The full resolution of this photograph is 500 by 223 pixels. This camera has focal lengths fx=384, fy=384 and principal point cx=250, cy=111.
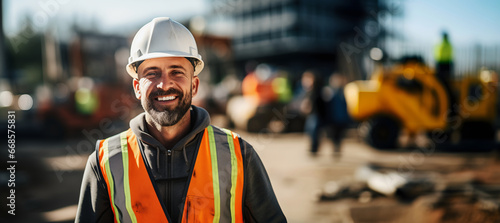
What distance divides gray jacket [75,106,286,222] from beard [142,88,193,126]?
0.09m

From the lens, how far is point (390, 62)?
8773mm

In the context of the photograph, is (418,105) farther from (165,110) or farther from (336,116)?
(165,110)

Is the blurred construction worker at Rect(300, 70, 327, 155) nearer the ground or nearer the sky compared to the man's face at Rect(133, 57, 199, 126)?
nearer the ground

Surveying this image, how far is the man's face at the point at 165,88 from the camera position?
1706mm

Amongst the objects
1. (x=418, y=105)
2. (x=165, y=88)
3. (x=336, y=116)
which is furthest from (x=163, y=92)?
(x=418, y=105)

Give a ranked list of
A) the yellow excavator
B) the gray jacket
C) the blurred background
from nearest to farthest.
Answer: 1. the gray jacket
2. the blurred background
3. the yellow excavator

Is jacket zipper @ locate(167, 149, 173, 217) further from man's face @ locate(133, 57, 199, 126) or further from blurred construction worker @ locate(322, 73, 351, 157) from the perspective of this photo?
blurred construction worker @ locate(322, 73, 351, 157)

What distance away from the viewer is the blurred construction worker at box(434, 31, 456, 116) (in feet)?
22.8

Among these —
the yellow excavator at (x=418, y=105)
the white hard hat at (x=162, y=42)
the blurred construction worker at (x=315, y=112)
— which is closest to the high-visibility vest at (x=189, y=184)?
the white hard hat at (x=162, y=42)

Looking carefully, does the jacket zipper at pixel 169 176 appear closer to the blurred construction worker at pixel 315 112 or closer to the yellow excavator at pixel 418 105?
the blurred construction worker at pixel 315 112

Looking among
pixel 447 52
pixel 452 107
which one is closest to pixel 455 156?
pixel 452 107

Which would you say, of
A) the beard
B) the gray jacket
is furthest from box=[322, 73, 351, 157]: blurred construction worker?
the beard

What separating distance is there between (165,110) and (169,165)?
0.80 ft

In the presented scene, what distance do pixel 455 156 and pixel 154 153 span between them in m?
7.24
